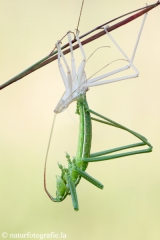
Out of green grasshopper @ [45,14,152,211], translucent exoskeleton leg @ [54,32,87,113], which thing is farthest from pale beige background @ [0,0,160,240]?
translucent exoskeleton leg @ [54,32,87,113]

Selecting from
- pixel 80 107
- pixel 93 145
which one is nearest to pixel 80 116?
pixel 80 107

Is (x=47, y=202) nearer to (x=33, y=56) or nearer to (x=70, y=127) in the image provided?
(x=70, y=127)

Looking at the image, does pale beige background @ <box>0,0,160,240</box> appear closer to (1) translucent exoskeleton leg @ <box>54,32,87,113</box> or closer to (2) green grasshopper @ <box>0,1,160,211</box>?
(2) green grasshopper @ <box>0,1,160,211</box>

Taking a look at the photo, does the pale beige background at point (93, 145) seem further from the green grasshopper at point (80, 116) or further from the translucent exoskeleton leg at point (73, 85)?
the translucent exoskeleton leg at point (73, 85)

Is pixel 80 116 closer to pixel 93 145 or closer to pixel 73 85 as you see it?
pixel 73 85

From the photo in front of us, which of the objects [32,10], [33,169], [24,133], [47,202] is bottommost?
[47,202]

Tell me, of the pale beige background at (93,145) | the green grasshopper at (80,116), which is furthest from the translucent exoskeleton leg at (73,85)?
the pale beige background at (93,145)

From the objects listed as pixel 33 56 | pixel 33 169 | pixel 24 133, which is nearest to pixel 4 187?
pixel 33 169

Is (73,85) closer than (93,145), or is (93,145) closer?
(73,85)
